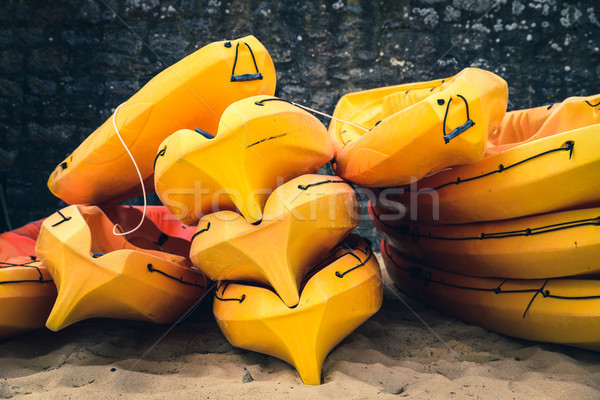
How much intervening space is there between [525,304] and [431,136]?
2.39 ft

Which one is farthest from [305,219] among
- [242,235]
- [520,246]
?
[520,246]

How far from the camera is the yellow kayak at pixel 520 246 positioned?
160 cm

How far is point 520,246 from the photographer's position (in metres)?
1.71

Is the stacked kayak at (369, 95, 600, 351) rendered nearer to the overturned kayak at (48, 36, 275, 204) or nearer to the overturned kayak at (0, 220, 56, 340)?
the overturned kayak at (48, 36, 275, 204)

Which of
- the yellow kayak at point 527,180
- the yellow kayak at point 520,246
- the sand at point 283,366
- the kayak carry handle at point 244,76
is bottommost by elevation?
the sand at point 283,366

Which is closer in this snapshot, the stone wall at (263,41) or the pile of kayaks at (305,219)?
the pile of kayaks at (305,219)

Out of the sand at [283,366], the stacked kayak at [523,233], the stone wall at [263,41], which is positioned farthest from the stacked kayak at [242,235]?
the stone wall at [263,41]

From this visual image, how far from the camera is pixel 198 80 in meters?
1.89

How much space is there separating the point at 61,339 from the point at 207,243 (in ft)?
2.72

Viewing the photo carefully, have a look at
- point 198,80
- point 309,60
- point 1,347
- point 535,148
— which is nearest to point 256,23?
point 309,60

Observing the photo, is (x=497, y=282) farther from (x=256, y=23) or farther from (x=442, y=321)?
(x=256, y=23)

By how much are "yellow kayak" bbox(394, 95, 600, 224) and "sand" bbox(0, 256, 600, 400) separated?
508mm

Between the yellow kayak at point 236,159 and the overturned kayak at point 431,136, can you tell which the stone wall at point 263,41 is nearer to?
the overturned kayak at point 431,136

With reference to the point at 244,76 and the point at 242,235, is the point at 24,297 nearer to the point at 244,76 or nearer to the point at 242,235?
the point at 242,235
